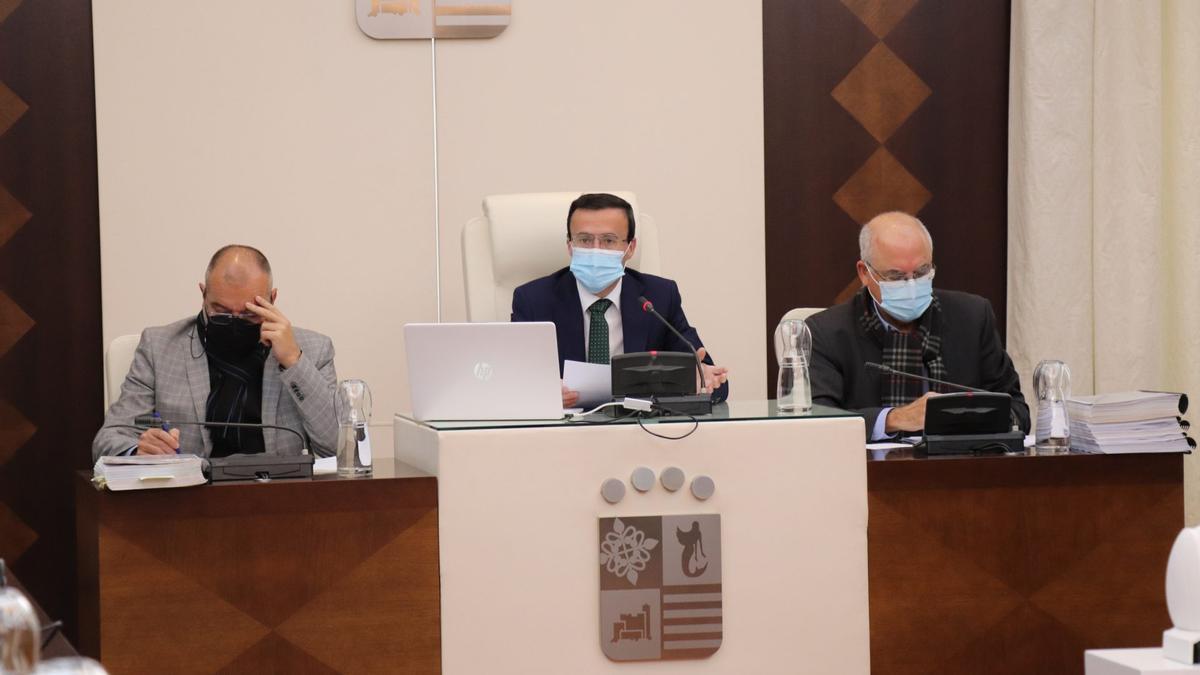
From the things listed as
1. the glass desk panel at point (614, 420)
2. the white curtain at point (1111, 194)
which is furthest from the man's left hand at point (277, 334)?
the white curtain at point (1111, 194)

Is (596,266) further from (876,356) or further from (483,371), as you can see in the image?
(483,371)

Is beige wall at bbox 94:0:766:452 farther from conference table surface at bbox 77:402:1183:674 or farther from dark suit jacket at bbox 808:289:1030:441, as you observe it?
conference table surface at bbox 77:402:1183:674

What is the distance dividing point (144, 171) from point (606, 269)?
1.47 metres

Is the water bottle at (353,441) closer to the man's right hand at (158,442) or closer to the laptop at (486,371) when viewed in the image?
the laptop at (486,371)

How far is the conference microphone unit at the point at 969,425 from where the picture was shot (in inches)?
103

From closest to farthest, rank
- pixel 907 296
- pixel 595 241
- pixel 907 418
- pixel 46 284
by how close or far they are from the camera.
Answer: pixel 907 418 < pixel 907 296 < pixel 595 241 < pixel 46 284

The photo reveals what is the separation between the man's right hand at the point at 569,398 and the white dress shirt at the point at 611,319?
71 cm

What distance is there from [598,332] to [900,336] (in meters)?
0.79

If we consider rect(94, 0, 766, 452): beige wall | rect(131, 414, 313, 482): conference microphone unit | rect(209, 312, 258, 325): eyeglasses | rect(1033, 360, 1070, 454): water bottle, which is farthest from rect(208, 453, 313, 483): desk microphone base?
rect(94, 0, 766, 452): beige wall

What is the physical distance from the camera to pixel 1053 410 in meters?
2.70

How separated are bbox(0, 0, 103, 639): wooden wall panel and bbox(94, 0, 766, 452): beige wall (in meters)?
0.12

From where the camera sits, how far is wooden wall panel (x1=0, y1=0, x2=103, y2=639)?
3863 mm

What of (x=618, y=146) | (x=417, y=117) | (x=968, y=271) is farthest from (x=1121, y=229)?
(x=417, y=117)

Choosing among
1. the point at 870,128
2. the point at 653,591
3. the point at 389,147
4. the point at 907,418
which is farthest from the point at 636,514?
the point at 870,128
